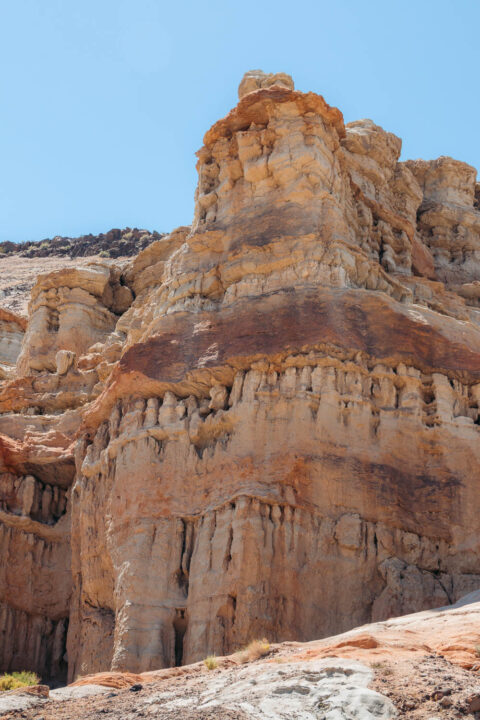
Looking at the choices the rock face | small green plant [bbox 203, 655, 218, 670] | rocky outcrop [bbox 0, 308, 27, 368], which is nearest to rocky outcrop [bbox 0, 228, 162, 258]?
rocky outcrop [bbox 0, 308, 27, 368]

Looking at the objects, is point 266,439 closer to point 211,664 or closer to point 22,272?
point 211,664

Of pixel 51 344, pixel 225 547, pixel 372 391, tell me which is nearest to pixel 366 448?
pixel 372 391

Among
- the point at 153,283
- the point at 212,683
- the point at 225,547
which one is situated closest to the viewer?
the point at 212,683

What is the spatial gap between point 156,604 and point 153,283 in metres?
25.4

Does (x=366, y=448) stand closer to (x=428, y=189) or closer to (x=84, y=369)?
(x=84, y=369)

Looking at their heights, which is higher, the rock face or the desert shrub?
the rock face

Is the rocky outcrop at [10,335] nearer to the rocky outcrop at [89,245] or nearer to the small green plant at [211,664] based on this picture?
the rocky outcrop at [89,245]

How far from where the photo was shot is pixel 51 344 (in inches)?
1764

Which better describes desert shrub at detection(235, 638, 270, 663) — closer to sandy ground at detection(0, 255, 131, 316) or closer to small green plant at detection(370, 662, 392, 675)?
small green plant at detection(370, 662, 392, 675)

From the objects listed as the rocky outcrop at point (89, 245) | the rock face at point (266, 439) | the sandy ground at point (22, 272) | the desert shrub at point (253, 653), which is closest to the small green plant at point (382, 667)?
the desert shrub at point (253, 653)

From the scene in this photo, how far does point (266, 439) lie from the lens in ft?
86.0

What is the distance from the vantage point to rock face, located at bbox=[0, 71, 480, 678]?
24.3 metres

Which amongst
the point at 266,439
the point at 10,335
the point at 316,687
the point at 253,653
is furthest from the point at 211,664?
the point at 10,335

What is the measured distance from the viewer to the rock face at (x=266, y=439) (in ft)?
79.8
